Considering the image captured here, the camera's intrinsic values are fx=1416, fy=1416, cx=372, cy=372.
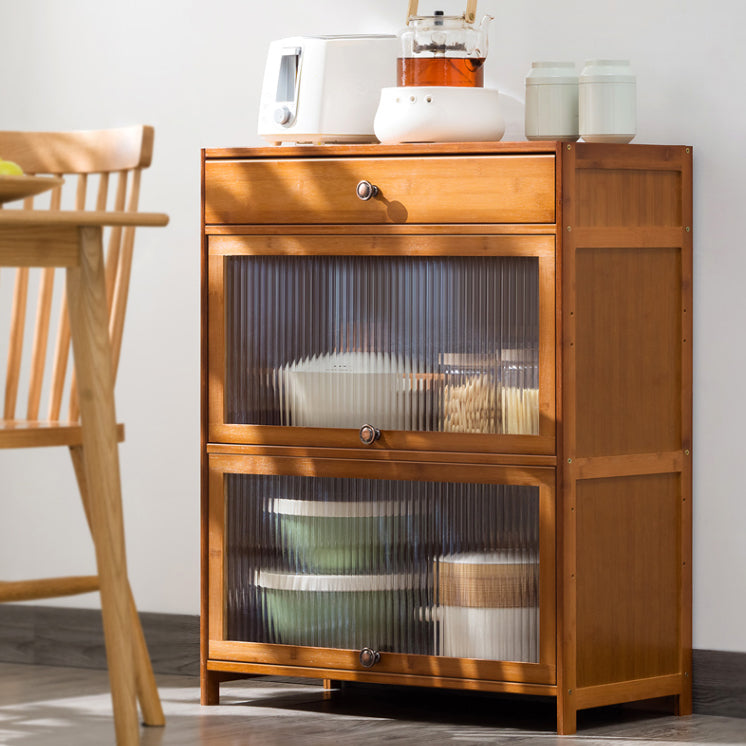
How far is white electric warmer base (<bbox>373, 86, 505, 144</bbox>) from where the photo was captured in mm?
2479

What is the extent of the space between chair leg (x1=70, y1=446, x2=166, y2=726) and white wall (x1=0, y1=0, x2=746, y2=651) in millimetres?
568

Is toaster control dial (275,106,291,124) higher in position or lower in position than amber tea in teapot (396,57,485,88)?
lower

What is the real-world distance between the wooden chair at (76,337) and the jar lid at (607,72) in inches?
30.3

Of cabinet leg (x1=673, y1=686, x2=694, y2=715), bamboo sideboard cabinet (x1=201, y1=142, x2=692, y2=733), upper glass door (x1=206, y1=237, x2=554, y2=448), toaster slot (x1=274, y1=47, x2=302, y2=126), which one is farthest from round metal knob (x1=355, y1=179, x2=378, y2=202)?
cabinet leg (x1=673, y1=686, x2=694, y2=715)

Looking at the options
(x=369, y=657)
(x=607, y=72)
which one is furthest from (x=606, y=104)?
(x=369, y=657)

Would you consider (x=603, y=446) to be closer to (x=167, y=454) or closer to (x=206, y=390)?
(x=206, y=390)

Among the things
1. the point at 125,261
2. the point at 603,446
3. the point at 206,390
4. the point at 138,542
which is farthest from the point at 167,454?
the point at 603,446

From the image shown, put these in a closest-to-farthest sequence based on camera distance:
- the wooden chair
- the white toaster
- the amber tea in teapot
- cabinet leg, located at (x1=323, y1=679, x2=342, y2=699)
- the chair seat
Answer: the wooden chair < the chair seat < the amber tea in teapot < the white toaster < cabinet leg, located at (x1=323, y1=679, x2=342, y2=699)

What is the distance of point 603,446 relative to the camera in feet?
8.00

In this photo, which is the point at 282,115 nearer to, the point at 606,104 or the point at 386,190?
the point at 386,190

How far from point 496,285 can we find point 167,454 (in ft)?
3.14

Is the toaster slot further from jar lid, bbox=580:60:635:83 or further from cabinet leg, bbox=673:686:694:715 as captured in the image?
cabinet leg, bbox=673:686:694:715

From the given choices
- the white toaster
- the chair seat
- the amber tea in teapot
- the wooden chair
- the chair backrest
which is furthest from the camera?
the white toaster

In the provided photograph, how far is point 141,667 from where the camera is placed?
93.9 inches
